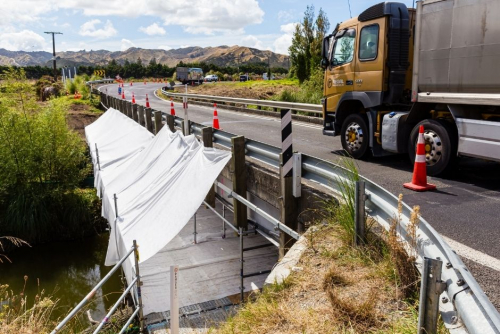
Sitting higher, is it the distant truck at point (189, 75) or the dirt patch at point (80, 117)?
the distant truck at point (189, 75)

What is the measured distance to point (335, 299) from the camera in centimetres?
344

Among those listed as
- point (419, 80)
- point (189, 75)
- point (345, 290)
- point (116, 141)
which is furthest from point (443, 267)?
point (189, 75)

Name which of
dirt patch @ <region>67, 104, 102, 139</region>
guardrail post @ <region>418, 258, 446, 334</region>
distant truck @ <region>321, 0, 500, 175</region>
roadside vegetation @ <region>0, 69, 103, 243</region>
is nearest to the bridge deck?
distant truck @ <region>321, 0, 500, 175</region>

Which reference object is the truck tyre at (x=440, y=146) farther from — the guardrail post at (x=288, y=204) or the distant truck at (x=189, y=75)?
the distant truck at (x=189, y=75)

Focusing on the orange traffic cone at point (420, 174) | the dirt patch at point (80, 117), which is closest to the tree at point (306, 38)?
the dirt patch at point (80, 117)

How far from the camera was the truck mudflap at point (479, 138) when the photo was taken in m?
6.38

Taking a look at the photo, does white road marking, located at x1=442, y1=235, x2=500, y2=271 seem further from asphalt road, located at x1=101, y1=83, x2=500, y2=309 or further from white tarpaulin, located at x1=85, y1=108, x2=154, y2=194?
white tarpaulin, located at x1=85, y1=108, x2=154, y2=194

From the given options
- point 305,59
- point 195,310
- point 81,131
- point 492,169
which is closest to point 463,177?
point 492,169

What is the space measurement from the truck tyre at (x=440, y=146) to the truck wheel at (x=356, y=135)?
61.2 inches

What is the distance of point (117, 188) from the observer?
370 inches

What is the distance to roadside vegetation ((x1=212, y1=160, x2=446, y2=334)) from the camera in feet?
10.8

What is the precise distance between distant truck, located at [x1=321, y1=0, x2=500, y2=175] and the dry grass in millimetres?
3554

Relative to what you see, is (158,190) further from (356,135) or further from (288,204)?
(356,135)

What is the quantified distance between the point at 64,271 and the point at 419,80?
10977 mm
